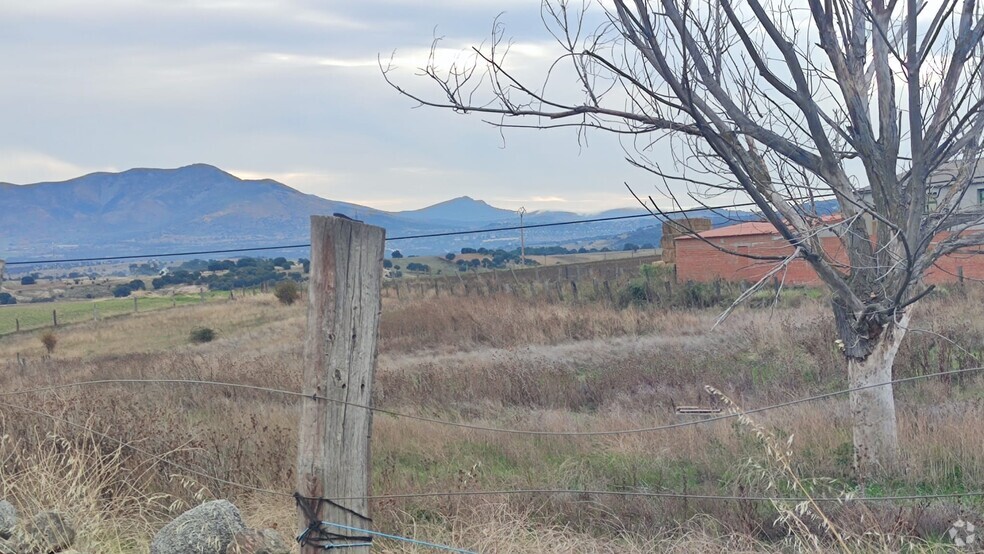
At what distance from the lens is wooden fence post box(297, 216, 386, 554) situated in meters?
3.33

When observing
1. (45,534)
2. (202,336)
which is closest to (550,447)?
(45,534)

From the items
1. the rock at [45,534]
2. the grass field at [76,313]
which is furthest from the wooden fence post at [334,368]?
the grass field at [76,313]

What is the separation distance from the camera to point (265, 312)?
39500 millimetres

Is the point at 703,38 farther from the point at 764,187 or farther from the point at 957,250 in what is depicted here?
the point at 957,250

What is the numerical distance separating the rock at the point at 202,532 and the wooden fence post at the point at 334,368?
1038mm

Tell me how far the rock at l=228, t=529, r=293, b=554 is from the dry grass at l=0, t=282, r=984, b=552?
1.60ft

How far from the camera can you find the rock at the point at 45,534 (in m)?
4.41

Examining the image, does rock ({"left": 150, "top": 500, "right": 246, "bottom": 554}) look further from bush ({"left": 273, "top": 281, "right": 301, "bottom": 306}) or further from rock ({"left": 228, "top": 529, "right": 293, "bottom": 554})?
bush ({"left": 273, "top": 281, "right": 301, "bottom": 306})

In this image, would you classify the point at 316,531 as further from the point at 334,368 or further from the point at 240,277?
the point at 240,277

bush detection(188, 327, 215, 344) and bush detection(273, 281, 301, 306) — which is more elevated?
bush detection(273, 281, 301, 306)

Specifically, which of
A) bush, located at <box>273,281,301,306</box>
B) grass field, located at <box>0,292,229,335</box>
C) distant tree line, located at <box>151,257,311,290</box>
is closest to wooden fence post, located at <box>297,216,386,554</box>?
bush, located at <box>273,281,301,306</box>

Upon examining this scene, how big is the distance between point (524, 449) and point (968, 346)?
7998 mm

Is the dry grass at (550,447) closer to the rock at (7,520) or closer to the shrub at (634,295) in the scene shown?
the rock at (7,520)

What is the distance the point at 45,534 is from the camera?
446cm
